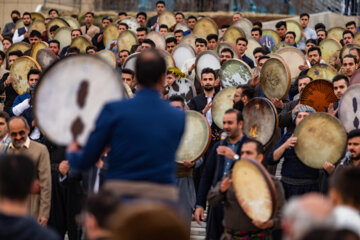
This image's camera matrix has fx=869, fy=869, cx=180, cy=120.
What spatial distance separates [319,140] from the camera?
378 inches

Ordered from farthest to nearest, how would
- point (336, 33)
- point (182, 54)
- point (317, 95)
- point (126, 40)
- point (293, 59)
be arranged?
point (336, 33), point (126, 40), point (182, 54), point (293, 59), point (317, 95)

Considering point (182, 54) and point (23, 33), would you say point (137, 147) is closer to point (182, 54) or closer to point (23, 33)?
point (182, 54)

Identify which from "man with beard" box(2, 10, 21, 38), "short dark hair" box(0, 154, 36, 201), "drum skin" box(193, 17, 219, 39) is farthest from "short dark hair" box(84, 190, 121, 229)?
"man with beard" box(2, 10, 21, 38)

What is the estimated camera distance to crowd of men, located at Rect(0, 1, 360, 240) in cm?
405

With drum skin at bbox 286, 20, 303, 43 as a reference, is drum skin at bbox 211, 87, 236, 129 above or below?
below

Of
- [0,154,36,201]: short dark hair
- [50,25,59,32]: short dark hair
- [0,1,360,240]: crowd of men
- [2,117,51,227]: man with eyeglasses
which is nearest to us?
[0,1,360,240]: crowd of men

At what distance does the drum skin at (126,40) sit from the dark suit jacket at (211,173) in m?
9.60

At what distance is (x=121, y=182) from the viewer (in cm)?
512

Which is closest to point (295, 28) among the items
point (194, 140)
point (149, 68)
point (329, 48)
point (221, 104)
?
point (329, 48)

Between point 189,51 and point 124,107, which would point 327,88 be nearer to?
point 189,51

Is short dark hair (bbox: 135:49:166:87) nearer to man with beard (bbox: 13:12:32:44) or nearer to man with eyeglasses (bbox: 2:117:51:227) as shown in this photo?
man with eyeglasses (bbox: 2:117:51:227)

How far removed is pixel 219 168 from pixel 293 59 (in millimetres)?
6742

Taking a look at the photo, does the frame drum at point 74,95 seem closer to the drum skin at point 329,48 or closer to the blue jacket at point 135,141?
the blue jacket at point 135,141

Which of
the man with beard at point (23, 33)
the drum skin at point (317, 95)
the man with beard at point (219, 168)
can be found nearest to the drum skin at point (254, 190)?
the man with beard at point (219, 168)
